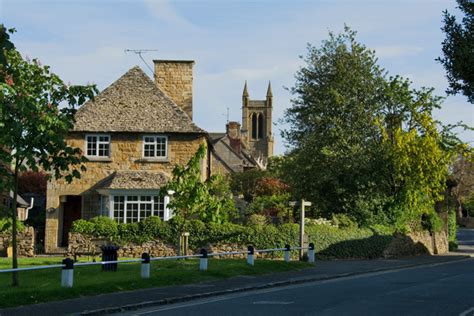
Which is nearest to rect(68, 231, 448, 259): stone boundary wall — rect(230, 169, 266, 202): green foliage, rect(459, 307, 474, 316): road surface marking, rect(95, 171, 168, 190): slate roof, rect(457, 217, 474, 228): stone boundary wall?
rect(95, 171, 168, 190): slate roof

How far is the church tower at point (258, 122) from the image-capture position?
502 feet

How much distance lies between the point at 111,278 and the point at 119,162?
62.0ft

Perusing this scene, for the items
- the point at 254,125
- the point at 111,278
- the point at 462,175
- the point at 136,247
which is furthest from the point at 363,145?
the point at 254,125

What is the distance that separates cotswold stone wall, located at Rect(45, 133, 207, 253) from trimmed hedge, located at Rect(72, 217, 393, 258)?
15.2 feet

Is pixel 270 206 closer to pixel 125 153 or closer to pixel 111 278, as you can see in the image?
pixel 125 153

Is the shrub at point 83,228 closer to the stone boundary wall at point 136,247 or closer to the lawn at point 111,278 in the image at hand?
the stone boundary wall at point 136,247

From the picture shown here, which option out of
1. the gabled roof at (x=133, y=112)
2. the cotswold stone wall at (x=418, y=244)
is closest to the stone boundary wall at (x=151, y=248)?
the cotswold stone wall at (x=418, y=244)

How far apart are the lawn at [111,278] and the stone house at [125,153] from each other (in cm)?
987

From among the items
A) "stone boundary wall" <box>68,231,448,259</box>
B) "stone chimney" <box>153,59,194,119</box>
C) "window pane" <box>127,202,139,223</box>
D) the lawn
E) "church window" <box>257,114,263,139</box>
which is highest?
"church window" <box>257,114,263,139</box>

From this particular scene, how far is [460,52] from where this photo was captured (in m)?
14.1

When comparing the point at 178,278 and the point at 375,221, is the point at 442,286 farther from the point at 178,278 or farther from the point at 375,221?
the point at 375,221

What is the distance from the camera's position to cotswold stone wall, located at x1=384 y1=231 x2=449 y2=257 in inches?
1437

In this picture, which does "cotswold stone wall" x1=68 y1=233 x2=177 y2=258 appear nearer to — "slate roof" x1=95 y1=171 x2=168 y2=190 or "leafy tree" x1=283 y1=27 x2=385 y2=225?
"slate roof" x1=95 y1=171 x2=168 y2=190

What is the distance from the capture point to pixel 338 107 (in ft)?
135
